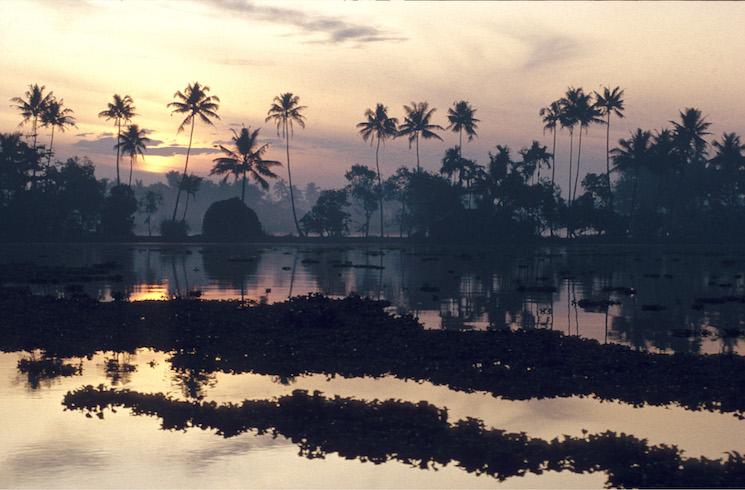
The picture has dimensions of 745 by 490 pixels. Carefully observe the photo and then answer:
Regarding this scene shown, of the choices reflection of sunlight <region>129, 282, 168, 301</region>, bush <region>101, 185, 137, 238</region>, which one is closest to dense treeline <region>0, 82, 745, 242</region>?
bush <region>101, 185, 137, 238</region>

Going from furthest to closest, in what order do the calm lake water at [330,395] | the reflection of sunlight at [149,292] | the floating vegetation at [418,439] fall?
the reflection of sunlight at [149,292] → the floating vegetation at [418,439] → the calm lake water at [330,395]

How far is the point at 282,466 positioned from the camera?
47.1ft

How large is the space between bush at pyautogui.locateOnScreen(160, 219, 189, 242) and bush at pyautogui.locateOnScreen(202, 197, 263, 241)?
19.2 feet

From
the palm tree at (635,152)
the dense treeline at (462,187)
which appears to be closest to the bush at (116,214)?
the dense treeline at (462,187)

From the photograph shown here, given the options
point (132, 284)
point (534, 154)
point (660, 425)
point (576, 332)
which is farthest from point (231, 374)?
point (534, 154)

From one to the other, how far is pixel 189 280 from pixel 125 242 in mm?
73513

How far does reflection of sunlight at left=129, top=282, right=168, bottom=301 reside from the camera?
40562 mm

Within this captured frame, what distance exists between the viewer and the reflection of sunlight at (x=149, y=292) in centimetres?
4056

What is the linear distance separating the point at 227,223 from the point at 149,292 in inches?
3192

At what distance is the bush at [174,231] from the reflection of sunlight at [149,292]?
79.7m

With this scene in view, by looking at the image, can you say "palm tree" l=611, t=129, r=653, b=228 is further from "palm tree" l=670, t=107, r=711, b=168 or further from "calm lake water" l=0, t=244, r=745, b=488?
"calm lake water" l=0, t=244, r=745, b=488

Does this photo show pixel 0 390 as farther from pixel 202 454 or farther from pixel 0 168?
pixel 0 168

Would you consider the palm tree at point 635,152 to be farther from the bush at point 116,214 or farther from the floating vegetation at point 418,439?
the floating vegetation at point 418,439

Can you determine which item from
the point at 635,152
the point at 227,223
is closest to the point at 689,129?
the point at 635,152
